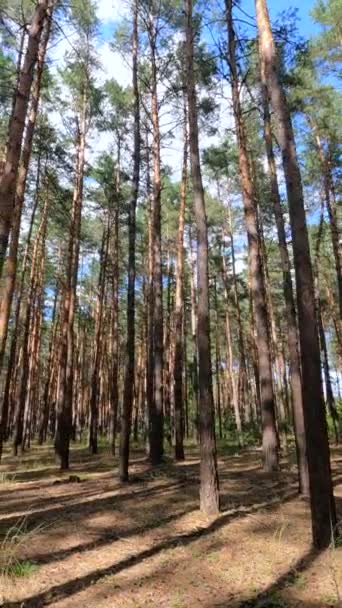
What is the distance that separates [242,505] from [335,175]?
13.6 m

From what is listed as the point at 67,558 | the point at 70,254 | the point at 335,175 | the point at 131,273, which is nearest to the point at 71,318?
the point at 70,254

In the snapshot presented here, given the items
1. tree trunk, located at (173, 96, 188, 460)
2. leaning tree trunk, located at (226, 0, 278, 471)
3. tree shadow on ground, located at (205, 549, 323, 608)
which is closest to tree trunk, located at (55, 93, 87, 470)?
tree trunk, located at (173, 96, 188, 460)

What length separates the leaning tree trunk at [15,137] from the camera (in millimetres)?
5145

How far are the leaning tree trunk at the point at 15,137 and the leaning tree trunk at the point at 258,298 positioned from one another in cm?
528

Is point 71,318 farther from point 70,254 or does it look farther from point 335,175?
point 335,175

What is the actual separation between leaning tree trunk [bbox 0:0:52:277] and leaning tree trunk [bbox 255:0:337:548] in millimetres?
3247

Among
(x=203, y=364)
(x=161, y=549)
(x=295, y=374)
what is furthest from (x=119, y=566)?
(x=295, y=374)

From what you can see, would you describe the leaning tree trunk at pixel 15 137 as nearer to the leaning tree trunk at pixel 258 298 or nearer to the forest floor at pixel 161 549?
the forest floor at pixel 161 549

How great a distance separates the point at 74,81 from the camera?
15195 millimetres

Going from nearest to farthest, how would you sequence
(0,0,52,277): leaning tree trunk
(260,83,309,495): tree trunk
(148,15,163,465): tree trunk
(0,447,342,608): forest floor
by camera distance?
(0,447,342,608): forest floor < (0,0,52,277): leaning tree trunk < (260,83,309,495): tree trunk < (148,15,163,465): tree trunk

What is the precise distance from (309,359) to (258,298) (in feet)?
16.7

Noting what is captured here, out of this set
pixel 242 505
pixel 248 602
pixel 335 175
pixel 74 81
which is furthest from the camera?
pixel 335 175

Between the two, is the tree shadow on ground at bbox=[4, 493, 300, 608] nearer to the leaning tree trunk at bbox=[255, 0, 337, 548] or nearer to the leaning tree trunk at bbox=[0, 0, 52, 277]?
the leaning tree trunk at bbox=[255, 0, 337, 548]

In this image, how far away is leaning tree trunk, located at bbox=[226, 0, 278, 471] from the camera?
9.94 m
